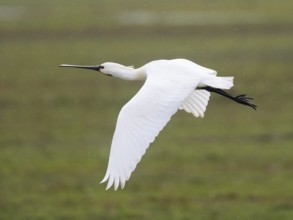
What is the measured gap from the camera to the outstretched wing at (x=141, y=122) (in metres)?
7.02

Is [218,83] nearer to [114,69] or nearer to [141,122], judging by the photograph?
[141,122]

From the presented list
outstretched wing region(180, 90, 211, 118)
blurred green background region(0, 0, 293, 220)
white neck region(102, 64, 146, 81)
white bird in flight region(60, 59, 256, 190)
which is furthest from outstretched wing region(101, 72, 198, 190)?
blurred green background region(0, 0, 293, 220)

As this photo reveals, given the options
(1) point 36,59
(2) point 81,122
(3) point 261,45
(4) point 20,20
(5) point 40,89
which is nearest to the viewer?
(2) point 81,122

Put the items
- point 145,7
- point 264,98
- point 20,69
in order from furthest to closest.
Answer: point 145,7, point 20,69, point 264,98

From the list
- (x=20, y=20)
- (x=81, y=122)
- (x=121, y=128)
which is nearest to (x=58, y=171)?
(x=81, y=122)

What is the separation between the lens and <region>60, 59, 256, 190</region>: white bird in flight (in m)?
7.04

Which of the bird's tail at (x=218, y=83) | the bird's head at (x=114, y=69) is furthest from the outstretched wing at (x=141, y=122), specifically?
the bird's head at (x=114, y=69)

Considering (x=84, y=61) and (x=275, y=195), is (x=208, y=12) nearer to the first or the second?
(x=84, y=61)

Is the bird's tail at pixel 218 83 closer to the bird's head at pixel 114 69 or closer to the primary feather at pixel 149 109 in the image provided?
the primary feather at pixel 149 109

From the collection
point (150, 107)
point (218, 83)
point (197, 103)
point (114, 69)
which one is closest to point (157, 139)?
point (197, 103)

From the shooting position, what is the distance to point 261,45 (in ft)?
107

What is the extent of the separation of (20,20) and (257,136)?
81.6ft

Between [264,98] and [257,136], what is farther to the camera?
[264,98]

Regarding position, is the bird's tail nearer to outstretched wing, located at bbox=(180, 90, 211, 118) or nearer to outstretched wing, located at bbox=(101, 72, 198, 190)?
outstretched wing, located at bbox=(101, 72, 198, 190)
